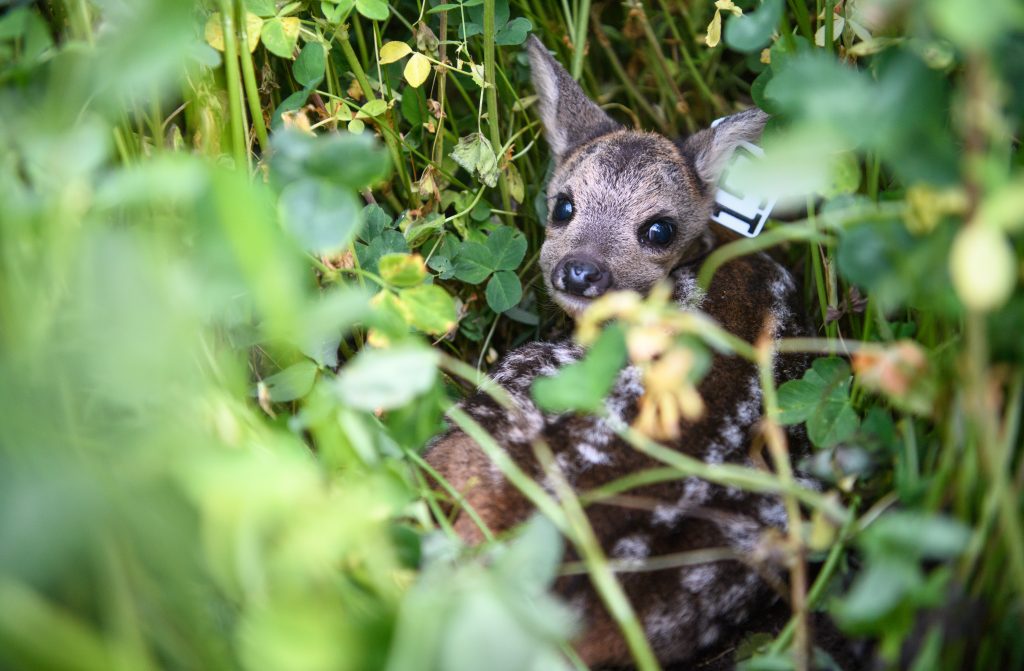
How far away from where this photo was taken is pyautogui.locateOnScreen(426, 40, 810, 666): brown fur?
2.22 meters

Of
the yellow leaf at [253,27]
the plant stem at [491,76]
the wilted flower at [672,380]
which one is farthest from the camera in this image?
the plant stem at [491,76]

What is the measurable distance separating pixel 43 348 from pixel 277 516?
0.49 meters

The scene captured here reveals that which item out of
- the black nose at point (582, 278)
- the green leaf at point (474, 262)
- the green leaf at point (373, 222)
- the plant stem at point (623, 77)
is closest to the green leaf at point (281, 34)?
the green leaf at point (373, 222)

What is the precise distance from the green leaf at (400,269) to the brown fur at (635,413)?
0.47m

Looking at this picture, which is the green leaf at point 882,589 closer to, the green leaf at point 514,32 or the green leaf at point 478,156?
the green leaf at point 478,156

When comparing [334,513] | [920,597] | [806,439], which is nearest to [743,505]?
[806,439]

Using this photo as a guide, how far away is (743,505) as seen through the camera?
243cm

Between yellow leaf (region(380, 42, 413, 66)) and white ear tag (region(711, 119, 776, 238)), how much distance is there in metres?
1.17

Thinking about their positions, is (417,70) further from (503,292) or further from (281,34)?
(503,292)

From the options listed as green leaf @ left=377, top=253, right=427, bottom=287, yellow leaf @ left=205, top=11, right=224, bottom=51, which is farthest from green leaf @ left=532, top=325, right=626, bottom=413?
yellow leaf @ left=205, top=11, right=224, bottom=51

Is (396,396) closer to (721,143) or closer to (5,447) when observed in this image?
(5,447)

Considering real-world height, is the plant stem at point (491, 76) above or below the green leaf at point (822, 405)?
above

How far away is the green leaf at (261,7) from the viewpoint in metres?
2.60

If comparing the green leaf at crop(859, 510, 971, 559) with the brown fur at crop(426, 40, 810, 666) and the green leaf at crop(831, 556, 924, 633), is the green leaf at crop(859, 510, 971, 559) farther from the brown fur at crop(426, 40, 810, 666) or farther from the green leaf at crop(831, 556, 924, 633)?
the brown fur at crop(426, 40, 810, 666)
